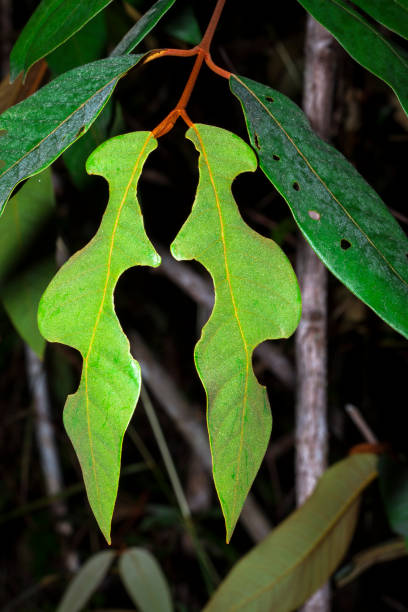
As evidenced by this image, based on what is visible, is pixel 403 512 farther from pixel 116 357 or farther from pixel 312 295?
pixel 116 357

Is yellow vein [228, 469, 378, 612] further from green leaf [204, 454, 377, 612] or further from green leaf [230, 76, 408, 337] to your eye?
green leaf [230, 76, 408, 337]

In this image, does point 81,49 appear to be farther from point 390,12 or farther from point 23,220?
point 390,12

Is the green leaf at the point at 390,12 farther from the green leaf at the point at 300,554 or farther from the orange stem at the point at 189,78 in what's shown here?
the green leaf at the point at 300,554

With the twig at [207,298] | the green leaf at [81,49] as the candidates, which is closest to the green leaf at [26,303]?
the green leaf at [81,49]

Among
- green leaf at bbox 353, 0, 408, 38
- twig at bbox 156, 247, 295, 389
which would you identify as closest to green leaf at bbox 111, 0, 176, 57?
green leaf at bbox 353, 0, 408, 38

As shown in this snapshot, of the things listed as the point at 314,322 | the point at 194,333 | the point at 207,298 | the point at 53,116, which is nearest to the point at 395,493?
the point at 314,322

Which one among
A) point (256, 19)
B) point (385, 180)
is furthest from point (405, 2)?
point (256, 19)

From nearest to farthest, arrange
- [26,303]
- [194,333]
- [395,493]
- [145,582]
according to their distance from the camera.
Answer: [26,303] < [395,493] < [145,582] < [194,333]
